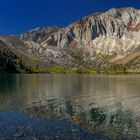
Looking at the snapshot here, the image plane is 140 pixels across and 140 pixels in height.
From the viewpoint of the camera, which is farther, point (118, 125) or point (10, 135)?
point (118, 125)

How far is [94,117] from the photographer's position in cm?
5569

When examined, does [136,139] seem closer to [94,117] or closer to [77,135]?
[77,135]

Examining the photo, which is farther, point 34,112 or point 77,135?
point 34,112

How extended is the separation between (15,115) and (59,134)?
54.3 feet

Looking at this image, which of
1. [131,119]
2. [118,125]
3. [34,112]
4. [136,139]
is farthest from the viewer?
[34,112]

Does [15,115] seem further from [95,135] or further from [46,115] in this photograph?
[95,135]

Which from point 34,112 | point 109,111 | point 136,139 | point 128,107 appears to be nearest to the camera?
point 136,139

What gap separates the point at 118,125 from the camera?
161ft

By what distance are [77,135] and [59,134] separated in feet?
8.34

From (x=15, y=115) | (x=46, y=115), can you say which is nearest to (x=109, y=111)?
(x=46, y=115)

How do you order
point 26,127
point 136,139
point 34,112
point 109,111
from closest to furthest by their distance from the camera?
point 136,139 → point 26,127 → point 34,112 → point 109,111

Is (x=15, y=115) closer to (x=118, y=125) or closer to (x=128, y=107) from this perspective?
(x=118, y=125)

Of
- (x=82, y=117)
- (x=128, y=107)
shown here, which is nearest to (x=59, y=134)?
(x=82, y=117)

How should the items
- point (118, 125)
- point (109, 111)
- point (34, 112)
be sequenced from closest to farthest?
point (118, 125) < point (34, 112) < point (109, 111)
